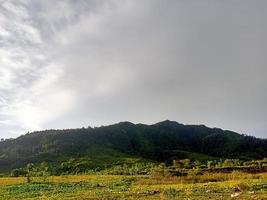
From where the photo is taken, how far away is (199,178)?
6825 cm

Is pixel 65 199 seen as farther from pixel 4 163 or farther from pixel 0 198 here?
pixel 4 163

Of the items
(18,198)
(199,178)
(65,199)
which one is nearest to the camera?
(65,199)

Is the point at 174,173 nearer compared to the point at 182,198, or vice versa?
the point at 182,198

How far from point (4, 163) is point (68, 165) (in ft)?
144

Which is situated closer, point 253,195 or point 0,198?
point 253,195

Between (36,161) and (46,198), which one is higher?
(36,161)

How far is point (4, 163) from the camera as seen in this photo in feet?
640

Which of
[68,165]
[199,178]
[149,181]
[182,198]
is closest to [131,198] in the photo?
[182,198]

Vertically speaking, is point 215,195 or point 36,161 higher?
point 36,161

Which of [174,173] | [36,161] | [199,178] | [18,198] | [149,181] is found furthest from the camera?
[36,161]

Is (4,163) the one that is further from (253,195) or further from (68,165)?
(253,195)

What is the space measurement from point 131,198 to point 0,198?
1531cm

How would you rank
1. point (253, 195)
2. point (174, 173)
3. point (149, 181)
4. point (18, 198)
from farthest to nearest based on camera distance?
point (174, 173), point (149, 181), point (18, 198), point (253, 195)

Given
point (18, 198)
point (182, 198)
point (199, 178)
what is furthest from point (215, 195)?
point (199, 178)
